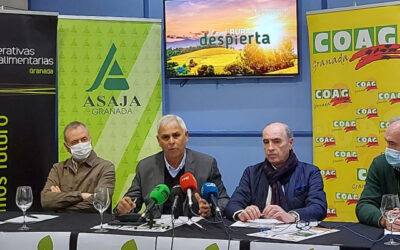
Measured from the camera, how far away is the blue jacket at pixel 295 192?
365 cm

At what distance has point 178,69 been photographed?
6.21 metres

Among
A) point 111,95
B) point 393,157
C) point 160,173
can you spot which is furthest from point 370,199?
point 111,95

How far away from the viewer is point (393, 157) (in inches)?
140

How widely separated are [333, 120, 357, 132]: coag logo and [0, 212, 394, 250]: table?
2207mm

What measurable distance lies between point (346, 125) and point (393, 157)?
73.6 inches

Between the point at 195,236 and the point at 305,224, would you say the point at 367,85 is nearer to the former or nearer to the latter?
the point at 305,224

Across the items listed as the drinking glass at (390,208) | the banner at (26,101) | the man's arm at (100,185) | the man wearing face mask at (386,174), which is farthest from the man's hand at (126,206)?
the banner at (26,101)

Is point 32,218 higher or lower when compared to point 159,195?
lower

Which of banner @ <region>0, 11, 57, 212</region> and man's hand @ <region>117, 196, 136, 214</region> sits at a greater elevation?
banner @ <region>0, 11, 57, 212</region>

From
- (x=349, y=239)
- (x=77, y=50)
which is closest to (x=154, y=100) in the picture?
(x=77, y=50)

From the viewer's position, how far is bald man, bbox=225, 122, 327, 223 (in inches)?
151

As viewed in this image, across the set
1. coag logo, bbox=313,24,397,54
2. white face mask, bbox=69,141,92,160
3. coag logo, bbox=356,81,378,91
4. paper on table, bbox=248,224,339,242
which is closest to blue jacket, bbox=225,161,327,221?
paper on table, bbox=248,224,339,242

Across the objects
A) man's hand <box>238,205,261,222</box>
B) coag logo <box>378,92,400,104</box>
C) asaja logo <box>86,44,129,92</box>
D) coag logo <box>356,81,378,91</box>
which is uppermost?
asaja logo <box>86,44,129,92</box>

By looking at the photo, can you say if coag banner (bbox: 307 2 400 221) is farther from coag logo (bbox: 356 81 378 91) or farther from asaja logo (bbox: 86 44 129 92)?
asaja logo (bbox: 86 44 129 92)
